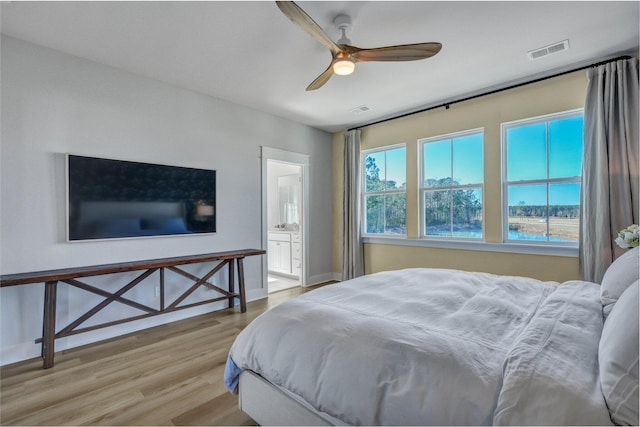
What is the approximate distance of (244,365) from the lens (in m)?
1.59

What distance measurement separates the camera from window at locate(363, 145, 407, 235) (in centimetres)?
466

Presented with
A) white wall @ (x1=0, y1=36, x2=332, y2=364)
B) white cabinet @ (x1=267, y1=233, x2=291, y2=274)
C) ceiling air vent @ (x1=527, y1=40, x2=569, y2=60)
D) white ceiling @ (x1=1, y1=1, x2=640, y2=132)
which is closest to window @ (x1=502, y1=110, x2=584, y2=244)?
white ceiling @ (x1=1, y1=1, x2=640, y2=132)

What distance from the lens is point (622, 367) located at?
850mm

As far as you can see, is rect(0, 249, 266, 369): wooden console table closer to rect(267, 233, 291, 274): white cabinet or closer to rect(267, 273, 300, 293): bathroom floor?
rect(267, 273, 300, 293): bathroom floor

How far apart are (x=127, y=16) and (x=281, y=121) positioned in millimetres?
2512

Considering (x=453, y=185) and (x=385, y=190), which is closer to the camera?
(x=453, y=185)

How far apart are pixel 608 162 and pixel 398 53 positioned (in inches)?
92.0

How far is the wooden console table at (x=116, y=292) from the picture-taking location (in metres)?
2.39

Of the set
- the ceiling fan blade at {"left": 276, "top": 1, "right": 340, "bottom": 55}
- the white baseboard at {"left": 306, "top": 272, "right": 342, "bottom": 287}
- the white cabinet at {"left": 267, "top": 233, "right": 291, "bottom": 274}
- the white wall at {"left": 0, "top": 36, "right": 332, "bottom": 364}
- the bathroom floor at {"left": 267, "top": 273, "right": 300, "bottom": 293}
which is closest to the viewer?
the ceiling fan blade at {"left": 276, "top": 1, "right": 340, "bottom": 55}

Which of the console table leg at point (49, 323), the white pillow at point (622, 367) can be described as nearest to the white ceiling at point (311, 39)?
the console table leg at point (49, 323)

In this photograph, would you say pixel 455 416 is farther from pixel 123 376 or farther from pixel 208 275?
pixel 208 275

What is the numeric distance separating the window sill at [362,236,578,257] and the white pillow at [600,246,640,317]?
1.78 m

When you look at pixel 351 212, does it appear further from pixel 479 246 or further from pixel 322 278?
pixel 479 246

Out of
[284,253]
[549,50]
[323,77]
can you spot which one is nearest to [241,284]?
[284,253]
